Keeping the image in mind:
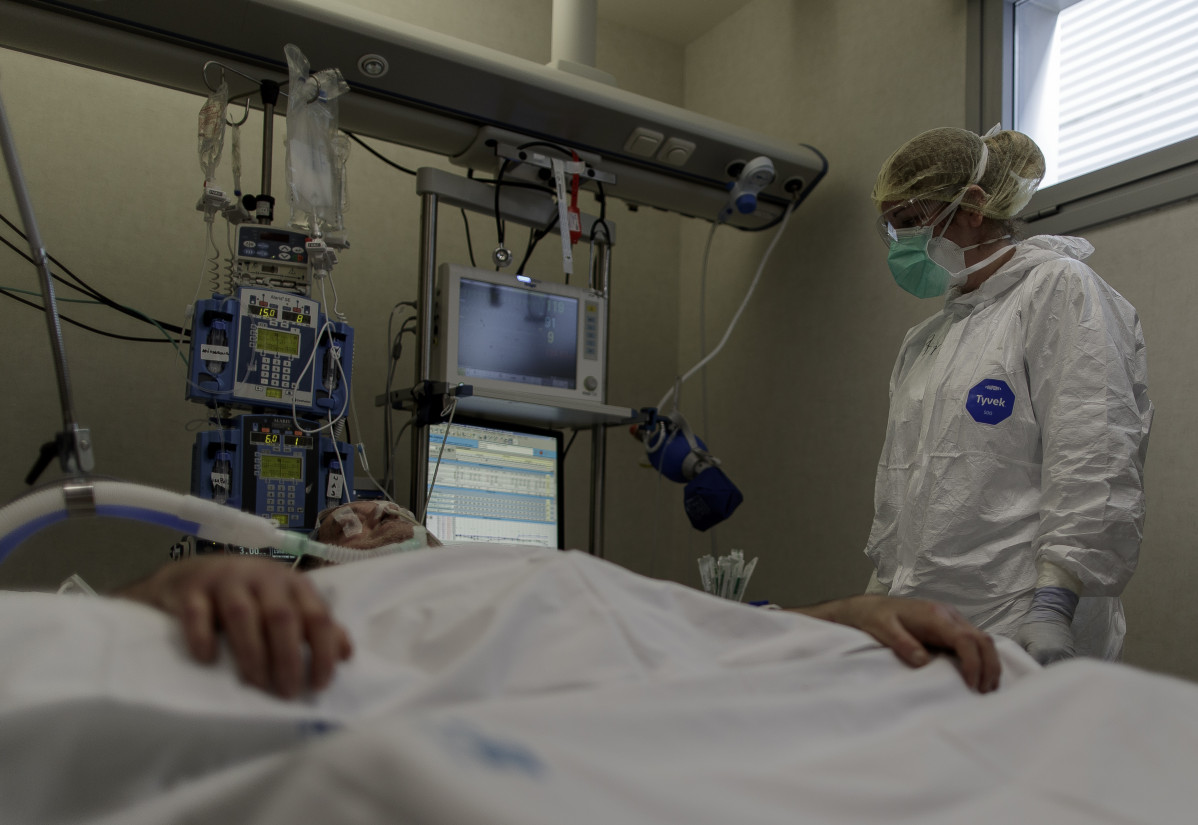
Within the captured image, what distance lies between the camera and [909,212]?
1878 millimetres

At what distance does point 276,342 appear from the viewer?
6.07 feet

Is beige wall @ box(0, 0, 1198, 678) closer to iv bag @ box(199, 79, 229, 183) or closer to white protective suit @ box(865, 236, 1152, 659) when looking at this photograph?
white protective suit @ box(865, 236, 1152, 659)

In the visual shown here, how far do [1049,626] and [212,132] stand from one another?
1857 millimetres

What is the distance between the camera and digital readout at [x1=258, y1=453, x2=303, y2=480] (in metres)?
1.82

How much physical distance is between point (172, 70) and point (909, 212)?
1691 mm

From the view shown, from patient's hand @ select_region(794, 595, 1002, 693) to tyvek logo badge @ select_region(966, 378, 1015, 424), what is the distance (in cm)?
78

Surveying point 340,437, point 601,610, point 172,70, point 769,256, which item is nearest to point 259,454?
point 340,437

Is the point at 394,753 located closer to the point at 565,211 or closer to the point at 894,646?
the point at 894,646

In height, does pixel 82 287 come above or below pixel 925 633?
above

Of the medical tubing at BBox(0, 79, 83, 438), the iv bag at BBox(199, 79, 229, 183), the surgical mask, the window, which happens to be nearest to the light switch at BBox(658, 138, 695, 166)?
the window

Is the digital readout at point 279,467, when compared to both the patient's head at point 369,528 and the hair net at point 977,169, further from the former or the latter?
the hair net at point 977,169

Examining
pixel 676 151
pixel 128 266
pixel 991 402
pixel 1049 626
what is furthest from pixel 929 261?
pixel 128 266

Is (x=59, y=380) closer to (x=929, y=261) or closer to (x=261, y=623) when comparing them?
(x=261, y=623)

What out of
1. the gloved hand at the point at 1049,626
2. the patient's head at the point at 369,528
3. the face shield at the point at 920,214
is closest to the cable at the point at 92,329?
the patient's head at the point at 369,528
